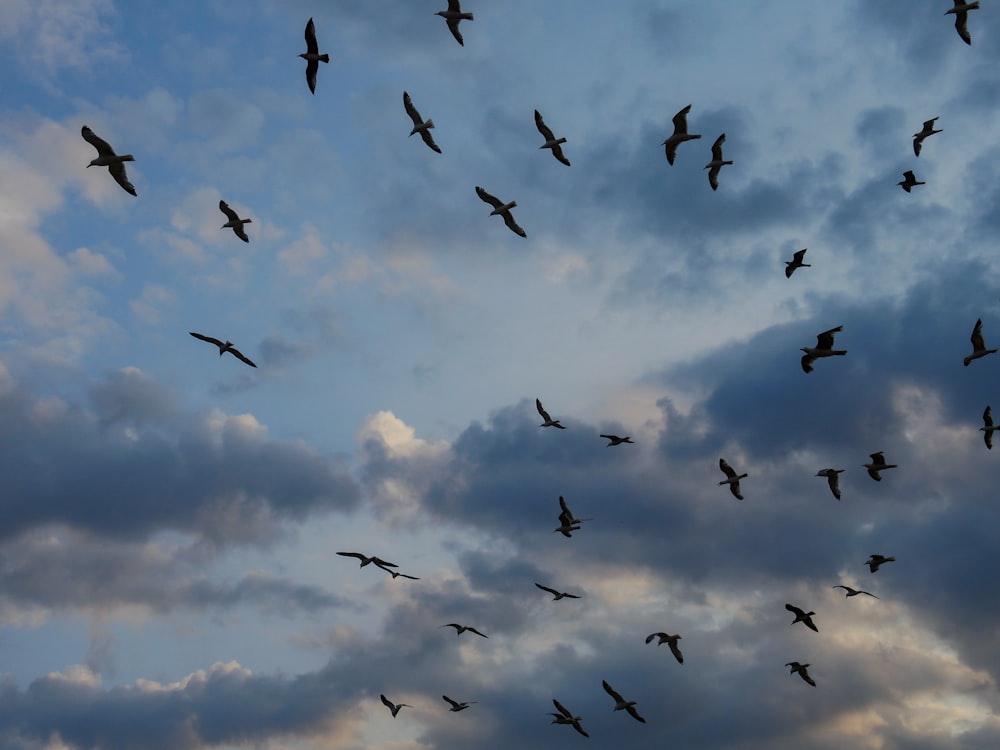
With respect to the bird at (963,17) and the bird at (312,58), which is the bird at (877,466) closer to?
the bird at (963,17)

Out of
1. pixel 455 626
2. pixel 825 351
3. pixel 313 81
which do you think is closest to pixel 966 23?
pixel 825 351

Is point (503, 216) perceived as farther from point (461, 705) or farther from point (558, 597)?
point (461, 705)

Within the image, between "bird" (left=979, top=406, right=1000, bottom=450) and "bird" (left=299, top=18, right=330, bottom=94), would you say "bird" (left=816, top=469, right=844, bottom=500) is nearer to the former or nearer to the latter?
"bird" (left=979, top=406, right=1000, bottom=450)

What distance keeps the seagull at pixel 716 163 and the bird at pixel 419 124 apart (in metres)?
15.9

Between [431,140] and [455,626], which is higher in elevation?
[431,140]

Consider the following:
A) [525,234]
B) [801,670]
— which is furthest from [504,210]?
[801,670]

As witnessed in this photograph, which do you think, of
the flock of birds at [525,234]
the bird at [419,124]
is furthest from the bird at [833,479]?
the bird at [419,124]

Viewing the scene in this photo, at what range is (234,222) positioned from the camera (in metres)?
69.6

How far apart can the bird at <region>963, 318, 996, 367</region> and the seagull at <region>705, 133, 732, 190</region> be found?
1744 centimetres

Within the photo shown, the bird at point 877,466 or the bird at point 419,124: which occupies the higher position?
the bird at point 419,124

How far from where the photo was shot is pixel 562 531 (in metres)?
80.1

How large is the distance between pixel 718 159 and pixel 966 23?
Result: 1478 cm

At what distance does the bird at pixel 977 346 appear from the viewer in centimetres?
7281

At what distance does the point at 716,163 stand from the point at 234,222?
89.6 feet
